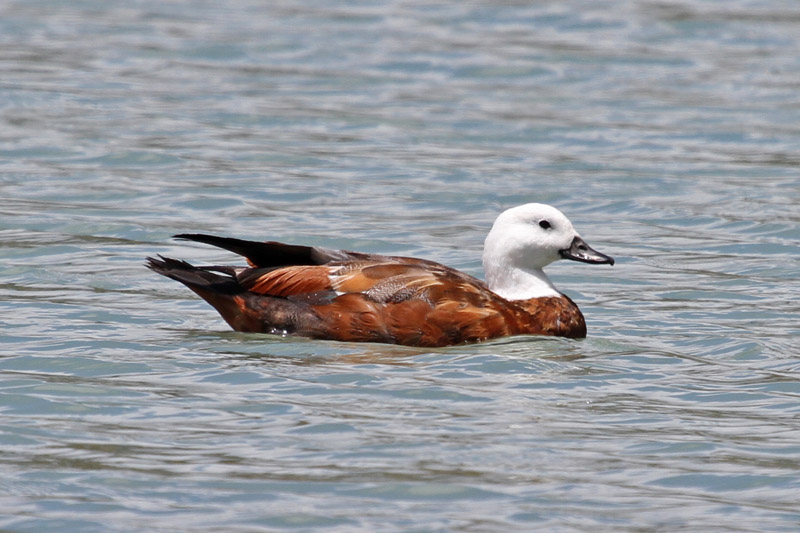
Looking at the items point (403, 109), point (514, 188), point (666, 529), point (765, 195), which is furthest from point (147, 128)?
point (666, 529)

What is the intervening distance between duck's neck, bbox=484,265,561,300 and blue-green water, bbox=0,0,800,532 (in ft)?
1.37

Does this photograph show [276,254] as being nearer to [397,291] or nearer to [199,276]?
[199,276]

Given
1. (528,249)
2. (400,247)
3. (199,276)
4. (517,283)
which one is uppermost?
(528,249)

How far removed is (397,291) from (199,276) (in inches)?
51.2

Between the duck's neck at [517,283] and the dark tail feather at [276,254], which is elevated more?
the dark tail feather at [276,254]

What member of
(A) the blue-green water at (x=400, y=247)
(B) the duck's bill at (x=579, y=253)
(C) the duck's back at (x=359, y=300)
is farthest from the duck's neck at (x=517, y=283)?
(A) the blue-green water at (x=400, y=247)

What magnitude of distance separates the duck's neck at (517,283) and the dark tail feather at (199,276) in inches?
65.5

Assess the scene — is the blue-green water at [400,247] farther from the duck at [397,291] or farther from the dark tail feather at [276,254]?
the dark tail feather at [276,254]

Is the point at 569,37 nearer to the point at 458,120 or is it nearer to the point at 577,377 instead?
the point at 458,120

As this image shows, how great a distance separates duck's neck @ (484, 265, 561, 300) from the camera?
1022cm

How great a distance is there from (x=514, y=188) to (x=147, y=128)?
432 cm

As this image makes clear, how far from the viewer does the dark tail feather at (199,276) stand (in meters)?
9.93

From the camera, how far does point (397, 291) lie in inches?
381

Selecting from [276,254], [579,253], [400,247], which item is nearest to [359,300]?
[276,254]
